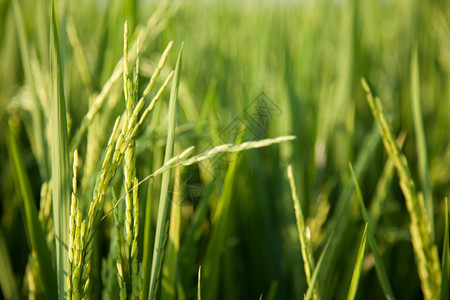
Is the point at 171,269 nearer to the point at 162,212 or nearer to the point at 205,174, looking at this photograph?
the point at 162,212

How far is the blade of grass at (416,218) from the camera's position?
17.5 inches

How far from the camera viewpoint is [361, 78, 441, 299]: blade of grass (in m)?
0.44

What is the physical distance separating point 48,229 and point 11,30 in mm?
659

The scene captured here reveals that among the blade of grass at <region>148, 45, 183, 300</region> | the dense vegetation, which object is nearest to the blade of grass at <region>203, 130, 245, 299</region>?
the dense vegetation

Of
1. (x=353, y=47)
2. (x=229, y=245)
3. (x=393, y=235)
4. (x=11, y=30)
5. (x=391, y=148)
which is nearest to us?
(x=391, y=148)

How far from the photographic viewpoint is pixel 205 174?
716 millimetres

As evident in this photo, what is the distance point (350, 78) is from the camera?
817mm

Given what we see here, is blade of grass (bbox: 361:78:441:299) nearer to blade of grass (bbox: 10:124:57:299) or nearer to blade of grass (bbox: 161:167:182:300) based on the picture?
blade of grass (bbox: 161:167:182:300)

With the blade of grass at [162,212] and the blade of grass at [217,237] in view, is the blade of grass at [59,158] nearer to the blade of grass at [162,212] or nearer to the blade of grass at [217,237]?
the blade of grass at [162,212]

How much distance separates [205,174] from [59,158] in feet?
1.22

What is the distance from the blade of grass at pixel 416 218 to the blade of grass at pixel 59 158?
318mm

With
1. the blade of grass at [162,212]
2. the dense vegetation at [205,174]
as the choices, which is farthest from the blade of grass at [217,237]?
the blade of grass at [162,212]

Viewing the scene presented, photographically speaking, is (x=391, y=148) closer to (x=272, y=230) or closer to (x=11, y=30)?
(x=272, y=230)

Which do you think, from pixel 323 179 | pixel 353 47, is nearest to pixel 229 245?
pixel 323 179
